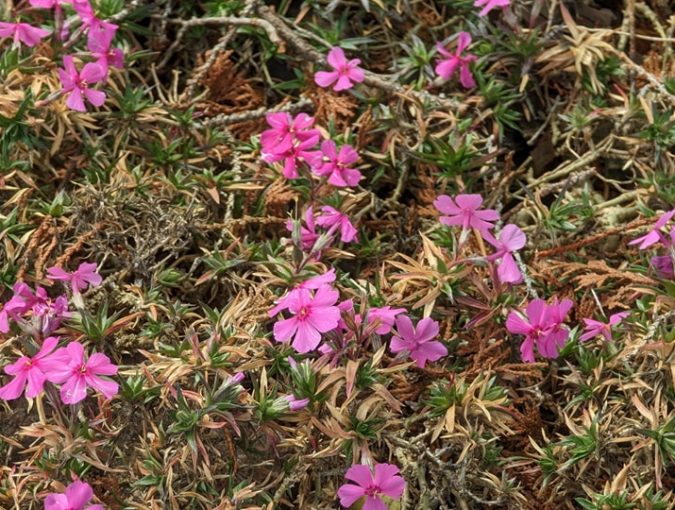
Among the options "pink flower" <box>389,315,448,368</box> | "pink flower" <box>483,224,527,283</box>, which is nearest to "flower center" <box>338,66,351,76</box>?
"pink flower" <box>483,224,527,283</box>

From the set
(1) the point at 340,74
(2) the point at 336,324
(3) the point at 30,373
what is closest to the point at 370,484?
(2) the point at 336,324

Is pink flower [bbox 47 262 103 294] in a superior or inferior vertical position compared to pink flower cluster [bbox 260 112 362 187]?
inferior

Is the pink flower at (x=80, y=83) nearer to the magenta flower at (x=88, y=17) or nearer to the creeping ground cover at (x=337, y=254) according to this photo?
the creeping ground cover at (x=337, y=254)

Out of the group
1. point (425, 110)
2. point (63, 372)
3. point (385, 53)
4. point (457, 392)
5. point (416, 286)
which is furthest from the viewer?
point (385, 53)

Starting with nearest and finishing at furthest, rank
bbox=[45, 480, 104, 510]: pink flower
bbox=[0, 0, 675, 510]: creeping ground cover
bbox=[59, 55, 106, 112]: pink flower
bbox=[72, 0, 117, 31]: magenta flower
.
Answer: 1. bbox=[45, 480, 104, 510]: pink flower
2. bbox=[0, 0, 675, 510]: creeping ground cover
3. bbox=[59, 55, 106, 112]: pink flower
4. bbox=[72, 0, 117, 31]: magenta flower

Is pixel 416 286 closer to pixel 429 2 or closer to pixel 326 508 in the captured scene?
pixel 326 508

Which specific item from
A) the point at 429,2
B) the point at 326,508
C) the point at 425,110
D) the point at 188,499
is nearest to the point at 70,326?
the point at 188,499

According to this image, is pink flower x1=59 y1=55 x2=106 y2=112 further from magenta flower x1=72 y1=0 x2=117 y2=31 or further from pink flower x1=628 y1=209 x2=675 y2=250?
pink flower x1=628 y1=209 x2=675 y2=250
